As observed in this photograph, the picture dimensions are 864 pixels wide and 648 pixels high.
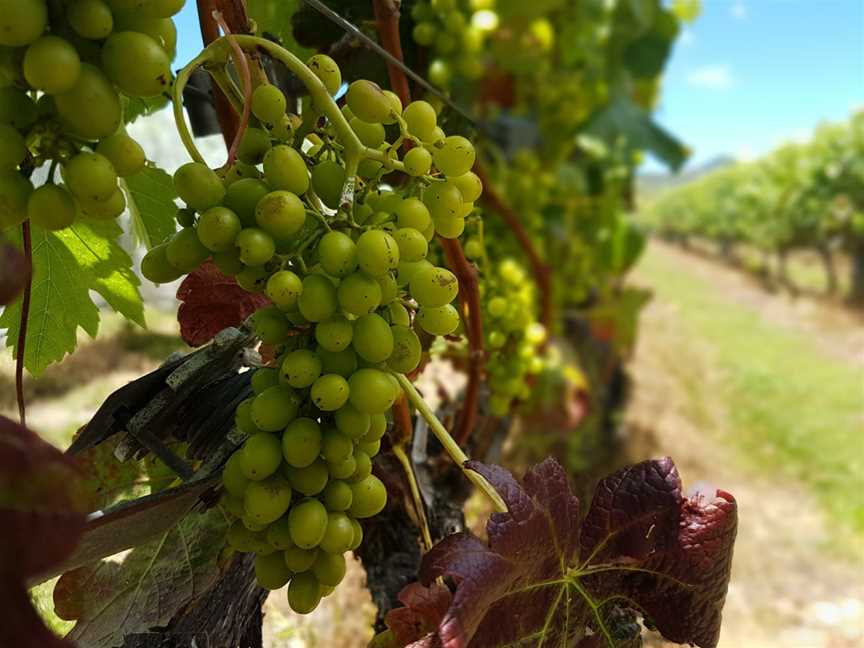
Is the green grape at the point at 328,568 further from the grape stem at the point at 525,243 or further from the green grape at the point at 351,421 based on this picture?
the grape stem at the point at 525,243

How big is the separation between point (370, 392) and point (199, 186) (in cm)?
15

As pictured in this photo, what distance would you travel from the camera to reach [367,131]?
1.56 feet

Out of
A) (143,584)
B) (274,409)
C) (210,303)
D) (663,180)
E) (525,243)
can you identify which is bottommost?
(663,180)

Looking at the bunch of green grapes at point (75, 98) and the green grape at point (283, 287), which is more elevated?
the bunch of green grapes at point (75, 98)

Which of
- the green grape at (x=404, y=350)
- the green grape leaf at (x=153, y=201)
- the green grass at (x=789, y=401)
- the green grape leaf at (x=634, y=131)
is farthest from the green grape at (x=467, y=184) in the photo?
the green grass at (x=789, y=401)

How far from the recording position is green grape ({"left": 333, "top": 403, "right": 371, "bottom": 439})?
1.40ft

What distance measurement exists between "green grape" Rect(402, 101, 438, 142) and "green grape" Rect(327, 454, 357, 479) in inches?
8.4

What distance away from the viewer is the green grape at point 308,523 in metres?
0.41

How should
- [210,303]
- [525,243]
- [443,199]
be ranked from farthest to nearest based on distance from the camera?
[525,243], [210,303], [443,199]

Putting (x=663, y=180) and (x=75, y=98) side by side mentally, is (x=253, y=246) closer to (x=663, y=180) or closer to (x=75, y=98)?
(x=75, y=98)

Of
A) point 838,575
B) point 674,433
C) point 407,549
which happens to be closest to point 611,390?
point 674,433

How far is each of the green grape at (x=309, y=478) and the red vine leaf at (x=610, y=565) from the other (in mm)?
115

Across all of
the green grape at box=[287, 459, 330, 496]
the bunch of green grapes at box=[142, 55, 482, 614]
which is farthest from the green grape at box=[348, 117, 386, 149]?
the green grape at box=[287, 459, 330, 496]

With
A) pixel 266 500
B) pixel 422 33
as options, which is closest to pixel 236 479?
pixel 266 500
